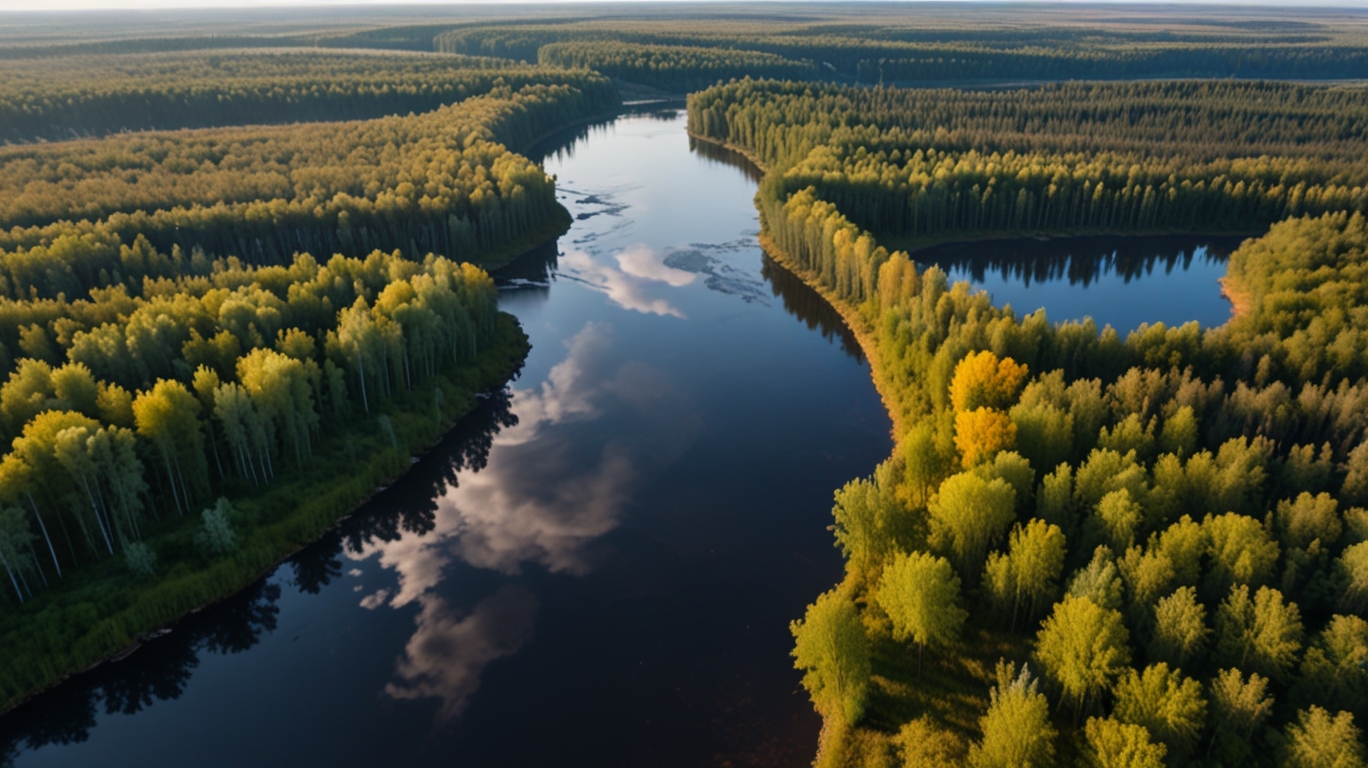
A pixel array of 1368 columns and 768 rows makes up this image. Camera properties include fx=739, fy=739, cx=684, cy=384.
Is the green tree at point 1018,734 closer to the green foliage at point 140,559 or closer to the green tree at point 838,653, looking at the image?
the green tree at point 838,653

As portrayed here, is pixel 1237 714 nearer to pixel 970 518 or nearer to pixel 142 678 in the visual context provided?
pixel 970 518

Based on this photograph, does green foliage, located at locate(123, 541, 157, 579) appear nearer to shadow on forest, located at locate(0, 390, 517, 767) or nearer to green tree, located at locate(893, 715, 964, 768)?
shadow on forest, located at locate(0, 390, 517, 767)

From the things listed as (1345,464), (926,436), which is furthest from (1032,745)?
(1345,464)

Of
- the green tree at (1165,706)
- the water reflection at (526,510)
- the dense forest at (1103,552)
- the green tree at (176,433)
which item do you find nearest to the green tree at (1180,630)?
the dense forest at (1103,552)

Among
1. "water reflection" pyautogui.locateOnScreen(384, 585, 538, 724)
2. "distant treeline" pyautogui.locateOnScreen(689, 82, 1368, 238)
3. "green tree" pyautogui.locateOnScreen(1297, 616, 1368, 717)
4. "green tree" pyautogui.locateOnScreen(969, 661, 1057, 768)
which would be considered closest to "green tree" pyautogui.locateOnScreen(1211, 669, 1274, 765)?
"green tree" pyautogui.locateOnScreen(1297, 616, 1368, 717)

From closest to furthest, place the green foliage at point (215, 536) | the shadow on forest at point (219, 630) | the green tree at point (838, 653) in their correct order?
the green tree at point (838, 653)
the shadow on forest at point (219, 630)
the green foliage at point (215, 536)

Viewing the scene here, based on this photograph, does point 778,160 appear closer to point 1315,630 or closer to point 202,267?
point 202,267
